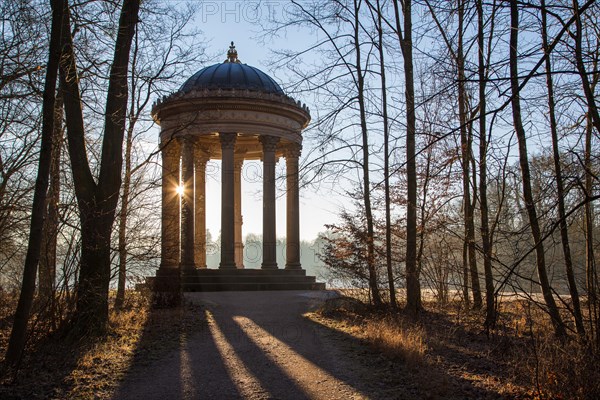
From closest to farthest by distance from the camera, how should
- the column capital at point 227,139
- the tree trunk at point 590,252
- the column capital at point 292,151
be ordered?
1. the tree trunk at point 590,252
2. the column capital at point 227,139
3. the column capital at point 292,151

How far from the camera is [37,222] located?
910 centimetres

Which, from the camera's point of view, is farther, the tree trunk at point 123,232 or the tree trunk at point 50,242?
the tree trunk at point 123,232

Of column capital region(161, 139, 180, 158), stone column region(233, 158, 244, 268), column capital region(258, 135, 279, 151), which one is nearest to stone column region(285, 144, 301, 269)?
column capital region(258, 135, 279, 151)

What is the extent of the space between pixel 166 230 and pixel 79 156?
13.9 feet

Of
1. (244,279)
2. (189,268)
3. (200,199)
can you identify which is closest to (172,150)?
(200,199)

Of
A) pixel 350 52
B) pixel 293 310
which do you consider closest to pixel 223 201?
pixel 293 310

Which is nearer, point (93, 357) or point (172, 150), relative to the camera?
point (93, 357)

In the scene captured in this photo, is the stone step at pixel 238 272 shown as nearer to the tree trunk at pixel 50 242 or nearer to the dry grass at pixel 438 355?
the dry grass at pixel 438 355

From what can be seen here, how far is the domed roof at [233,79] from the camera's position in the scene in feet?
103

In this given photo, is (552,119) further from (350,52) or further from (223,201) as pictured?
(223,201)

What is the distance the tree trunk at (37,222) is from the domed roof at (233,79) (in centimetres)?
2174

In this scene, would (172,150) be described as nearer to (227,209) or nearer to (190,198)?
(227,209)

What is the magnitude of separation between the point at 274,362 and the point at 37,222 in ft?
16.1

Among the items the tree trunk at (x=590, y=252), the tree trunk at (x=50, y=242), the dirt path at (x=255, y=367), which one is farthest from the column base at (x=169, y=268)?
the tree trunk at (x=590, y=252)
